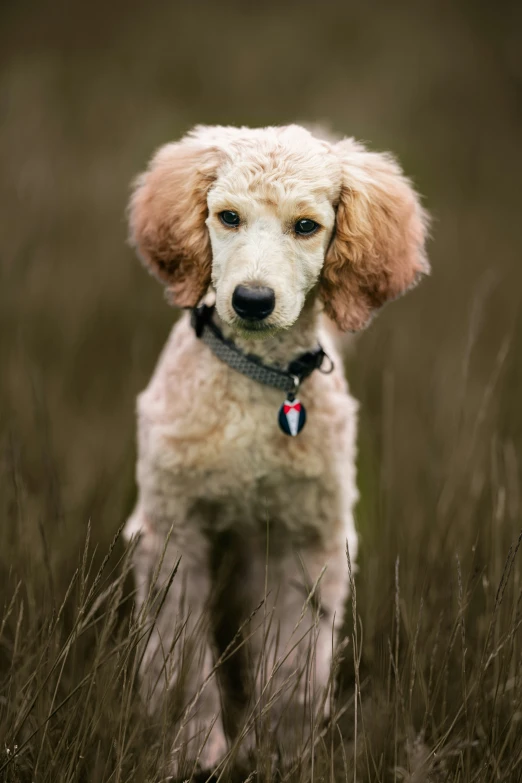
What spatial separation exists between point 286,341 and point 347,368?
1747mm

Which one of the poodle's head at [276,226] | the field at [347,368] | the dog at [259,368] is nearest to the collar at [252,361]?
the dog at [259,368]

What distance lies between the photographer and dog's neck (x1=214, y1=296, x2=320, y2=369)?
8.70 ft

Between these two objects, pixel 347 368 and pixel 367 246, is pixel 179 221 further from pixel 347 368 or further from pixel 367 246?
pixel 347 368

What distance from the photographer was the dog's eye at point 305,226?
2.44 m

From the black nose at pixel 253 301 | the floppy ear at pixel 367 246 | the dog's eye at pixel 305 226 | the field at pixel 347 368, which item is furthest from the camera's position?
the floppy ear at pixel 367 246

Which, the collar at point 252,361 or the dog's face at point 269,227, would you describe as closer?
the dog's face at point 269,227

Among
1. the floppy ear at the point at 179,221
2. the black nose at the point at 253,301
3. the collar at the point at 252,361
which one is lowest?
the collar at the point at 252,361

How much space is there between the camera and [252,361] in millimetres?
2646

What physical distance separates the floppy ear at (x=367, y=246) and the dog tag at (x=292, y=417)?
0.29 m

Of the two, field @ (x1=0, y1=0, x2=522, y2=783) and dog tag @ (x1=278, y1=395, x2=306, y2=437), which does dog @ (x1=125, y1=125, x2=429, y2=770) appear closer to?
dog tag @ (x1=278, y1=395, x2=306, y2=437)

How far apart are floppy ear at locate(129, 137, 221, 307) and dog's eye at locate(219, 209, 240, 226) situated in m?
0.11

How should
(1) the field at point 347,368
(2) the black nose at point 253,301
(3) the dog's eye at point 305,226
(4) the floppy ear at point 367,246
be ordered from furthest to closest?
1. (4) the floppy ear at point 367,246
2. (3) the dog's eye at point 305,226
3. (2) the black nose at point 253,301
4. (1) the field at point 347,368

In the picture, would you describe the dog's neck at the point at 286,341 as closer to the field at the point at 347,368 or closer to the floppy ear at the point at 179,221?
the floppy ear at the point at 179,221

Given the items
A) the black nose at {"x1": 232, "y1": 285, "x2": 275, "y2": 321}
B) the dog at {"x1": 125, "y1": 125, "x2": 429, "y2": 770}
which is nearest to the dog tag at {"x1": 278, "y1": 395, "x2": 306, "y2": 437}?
the dog at {"x1": 125, "y1": 125, "x2": 429, "y2": 770}
